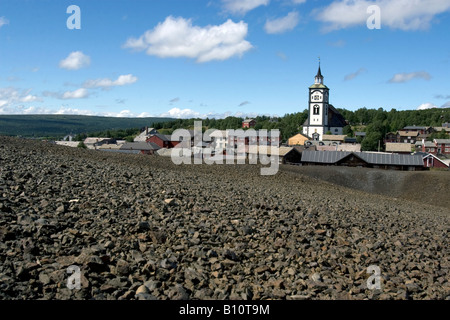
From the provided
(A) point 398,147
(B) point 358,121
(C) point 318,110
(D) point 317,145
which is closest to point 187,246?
(A) point 398,147

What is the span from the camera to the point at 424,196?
28.6 m

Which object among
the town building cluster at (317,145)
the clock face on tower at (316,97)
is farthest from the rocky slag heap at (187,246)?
the clock face on tower at (316,97)

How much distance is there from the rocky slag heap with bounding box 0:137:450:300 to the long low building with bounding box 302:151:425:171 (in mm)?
32047

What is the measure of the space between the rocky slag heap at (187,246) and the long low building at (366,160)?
3205 cm

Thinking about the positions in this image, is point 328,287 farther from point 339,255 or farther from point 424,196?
point 424,196

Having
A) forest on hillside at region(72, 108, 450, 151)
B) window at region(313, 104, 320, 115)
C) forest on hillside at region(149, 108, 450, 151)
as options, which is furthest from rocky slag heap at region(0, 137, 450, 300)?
forest on hillside at region(149, 108, 450, 151)

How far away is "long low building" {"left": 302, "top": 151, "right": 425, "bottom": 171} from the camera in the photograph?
42.2m

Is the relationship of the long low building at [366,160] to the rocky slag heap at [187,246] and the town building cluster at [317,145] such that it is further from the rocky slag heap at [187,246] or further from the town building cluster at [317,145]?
the rocky slag heap at [187,246]

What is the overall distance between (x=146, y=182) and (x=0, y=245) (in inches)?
286

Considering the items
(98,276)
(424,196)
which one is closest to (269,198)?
(98,276)

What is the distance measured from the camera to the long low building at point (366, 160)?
42156 millimetres

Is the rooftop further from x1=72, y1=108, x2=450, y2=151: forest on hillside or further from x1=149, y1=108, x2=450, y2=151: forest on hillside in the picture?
x1=149, y1=108, x2=450, y2=151: forest on hillside

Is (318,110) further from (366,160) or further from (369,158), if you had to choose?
(366,160)

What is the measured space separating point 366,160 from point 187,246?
40218 millimetres
